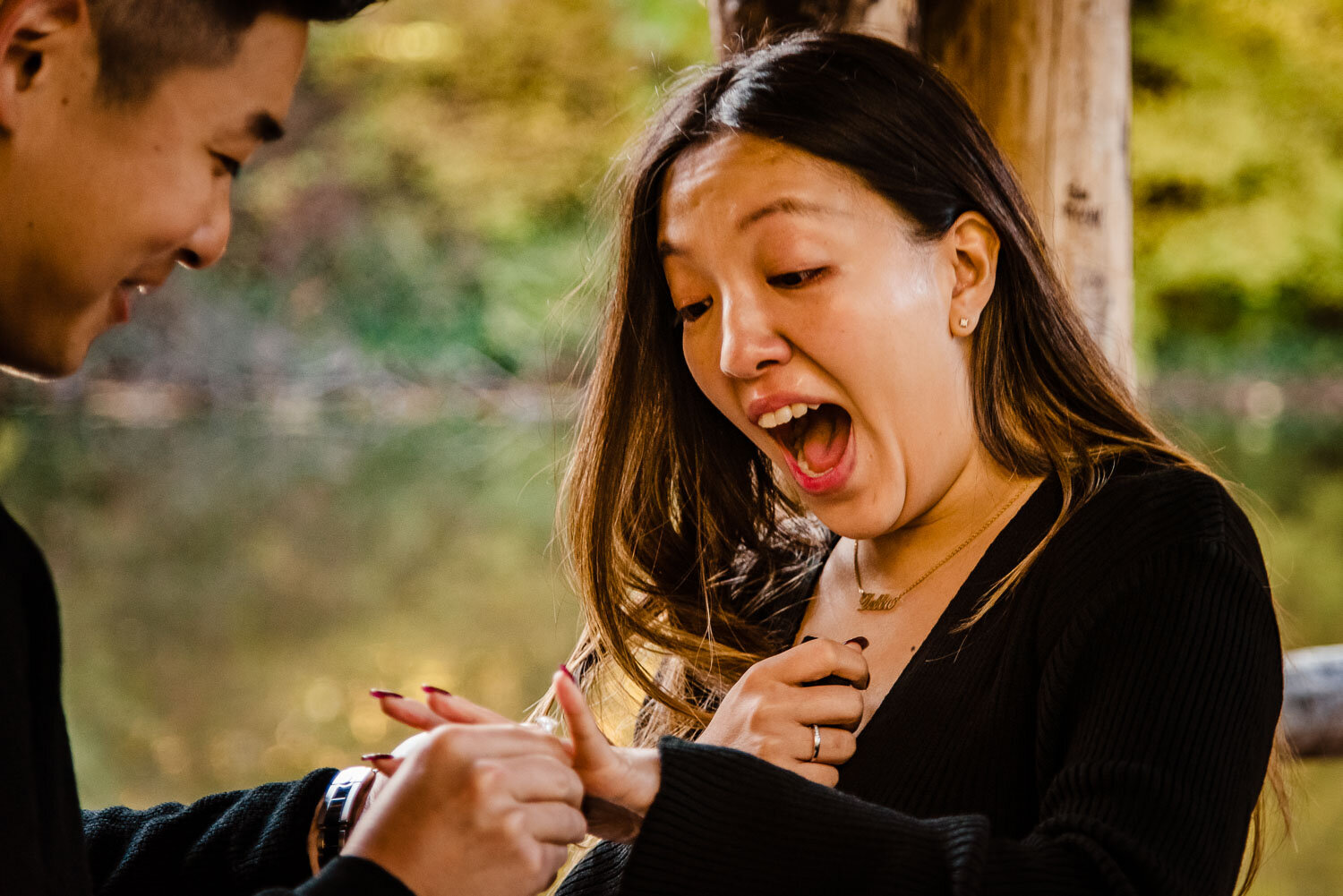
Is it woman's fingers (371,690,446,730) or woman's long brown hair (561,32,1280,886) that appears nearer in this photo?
woman's fingers (371,690,446,730)

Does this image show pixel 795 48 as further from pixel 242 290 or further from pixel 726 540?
pixel 242 290

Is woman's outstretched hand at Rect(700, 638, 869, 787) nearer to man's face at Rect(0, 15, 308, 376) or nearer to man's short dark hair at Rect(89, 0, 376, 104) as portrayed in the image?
man's face at Rect(0, 15, 308, 376)

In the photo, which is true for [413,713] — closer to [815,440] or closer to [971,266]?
[815,440]

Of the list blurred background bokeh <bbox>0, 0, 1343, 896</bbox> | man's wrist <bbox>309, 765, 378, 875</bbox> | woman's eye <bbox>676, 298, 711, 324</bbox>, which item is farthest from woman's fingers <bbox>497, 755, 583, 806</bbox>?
blurred background bokeh <bbox>0, 0, 1343, 896</bbox>

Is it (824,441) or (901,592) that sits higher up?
(824,441)

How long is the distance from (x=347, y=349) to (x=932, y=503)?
19015mm

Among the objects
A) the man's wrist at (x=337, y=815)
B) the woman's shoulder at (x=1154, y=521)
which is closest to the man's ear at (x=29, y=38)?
the man's wrist at (x=337, y=815)

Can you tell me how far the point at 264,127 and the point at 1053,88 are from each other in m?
1.41

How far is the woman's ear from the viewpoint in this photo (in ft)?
5.46

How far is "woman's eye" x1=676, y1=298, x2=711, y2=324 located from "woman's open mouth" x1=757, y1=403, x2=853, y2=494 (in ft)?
0.53

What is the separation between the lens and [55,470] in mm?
11859

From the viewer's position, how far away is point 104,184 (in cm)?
110

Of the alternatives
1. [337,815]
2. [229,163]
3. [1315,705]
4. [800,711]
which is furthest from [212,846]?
[1315,705]

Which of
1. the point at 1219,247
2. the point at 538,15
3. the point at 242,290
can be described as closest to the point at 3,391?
the point at 242,290
